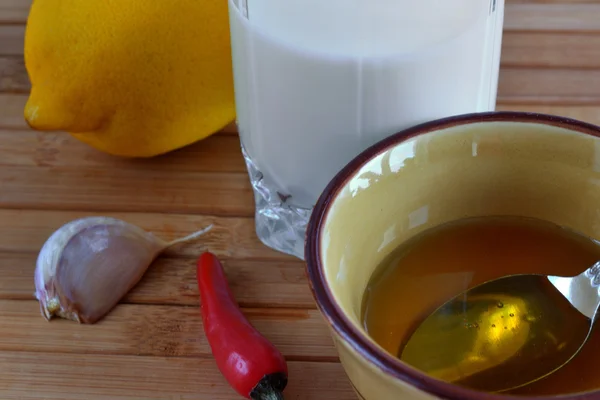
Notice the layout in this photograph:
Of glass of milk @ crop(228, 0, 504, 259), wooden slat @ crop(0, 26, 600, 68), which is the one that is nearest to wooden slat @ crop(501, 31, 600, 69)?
wooden slat @ crop(0, 26, 600, 68)

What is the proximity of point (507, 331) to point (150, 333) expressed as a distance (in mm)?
309

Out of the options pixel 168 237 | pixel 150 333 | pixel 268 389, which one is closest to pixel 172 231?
pixel 168 237

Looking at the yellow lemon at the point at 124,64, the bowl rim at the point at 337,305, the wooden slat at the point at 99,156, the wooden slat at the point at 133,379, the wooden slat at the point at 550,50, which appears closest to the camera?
the bowl rim at the point at 337,305

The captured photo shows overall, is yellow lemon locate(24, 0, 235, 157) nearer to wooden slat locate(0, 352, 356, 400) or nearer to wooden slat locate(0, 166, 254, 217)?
wooden slat locate(0, 166, 254, 217)

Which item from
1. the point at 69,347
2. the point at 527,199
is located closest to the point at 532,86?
the point at 527,199

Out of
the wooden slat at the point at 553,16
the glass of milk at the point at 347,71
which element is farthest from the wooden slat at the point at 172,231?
the wooden slat at the point at 553,16

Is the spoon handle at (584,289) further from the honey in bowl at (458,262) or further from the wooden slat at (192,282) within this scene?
the wooden slat at (192,282)

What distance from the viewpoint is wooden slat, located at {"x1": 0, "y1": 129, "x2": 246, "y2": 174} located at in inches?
34.4

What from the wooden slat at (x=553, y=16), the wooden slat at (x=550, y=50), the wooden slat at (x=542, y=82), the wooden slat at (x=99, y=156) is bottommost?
the wooden slat at (x=99, y=156)

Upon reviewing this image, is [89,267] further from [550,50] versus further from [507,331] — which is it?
[550,50]

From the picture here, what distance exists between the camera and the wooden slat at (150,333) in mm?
678

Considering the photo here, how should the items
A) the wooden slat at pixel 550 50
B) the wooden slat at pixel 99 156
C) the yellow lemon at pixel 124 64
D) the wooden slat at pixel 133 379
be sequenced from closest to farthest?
the wooden slat at pixel 133 379
the yellow lemon at pixel 124 64
the wooden slat at pixel 99 156
the wooden slat at pixel 550 50

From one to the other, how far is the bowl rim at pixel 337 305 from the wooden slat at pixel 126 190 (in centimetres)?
29

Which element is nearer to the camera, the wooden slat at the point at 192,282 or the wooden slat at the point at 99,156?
the wooden slat at the point at 192,282
